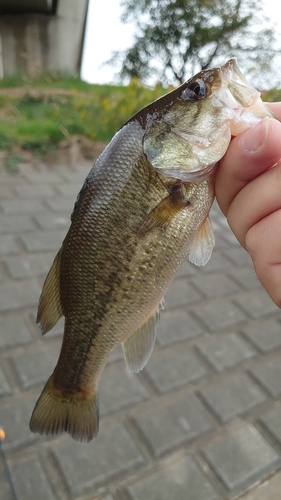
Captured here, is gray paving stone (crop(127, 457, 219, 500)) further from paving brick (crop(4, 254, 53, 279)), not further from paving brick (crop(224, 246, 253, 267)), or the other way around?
paving brick (crop(224, 246, 253, 267))

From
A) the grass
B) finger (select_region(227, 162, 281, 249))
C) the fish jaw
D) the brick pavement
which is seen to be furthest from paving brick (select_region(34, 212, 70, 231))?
the fish jaw

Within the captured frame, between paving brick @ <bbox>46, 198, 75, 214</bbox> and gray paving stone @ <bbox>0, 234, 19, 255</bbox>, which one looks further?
paving brick @ <bbox>46, 198, 75, 214</bbox>

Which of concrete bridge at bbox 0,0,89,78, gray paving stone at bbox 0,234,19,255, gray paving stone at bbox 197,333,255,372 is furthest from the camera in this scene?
concrete bridge at bbox 0,0,89,78

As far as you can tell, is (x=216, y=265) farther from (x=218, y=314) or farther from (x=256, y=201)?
(x=256, y=201)

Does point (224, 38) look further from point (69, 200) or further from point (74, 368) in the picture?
point (74, 368)

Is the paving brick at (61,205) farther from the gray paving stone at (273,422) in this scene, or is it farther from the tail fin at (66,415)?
the tail fin at (66,415)

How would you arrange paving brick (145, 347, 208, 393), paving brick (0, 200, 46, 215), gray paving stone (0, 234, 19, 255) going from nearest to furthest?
1. paving brick (145, 347, 208, 393)
2. gray paving stone (0, 234, 19, 255)
3. paving brick (0, 200, 46, 215)

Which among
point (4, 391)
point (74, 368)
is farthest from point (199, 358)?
point (74, 368)
